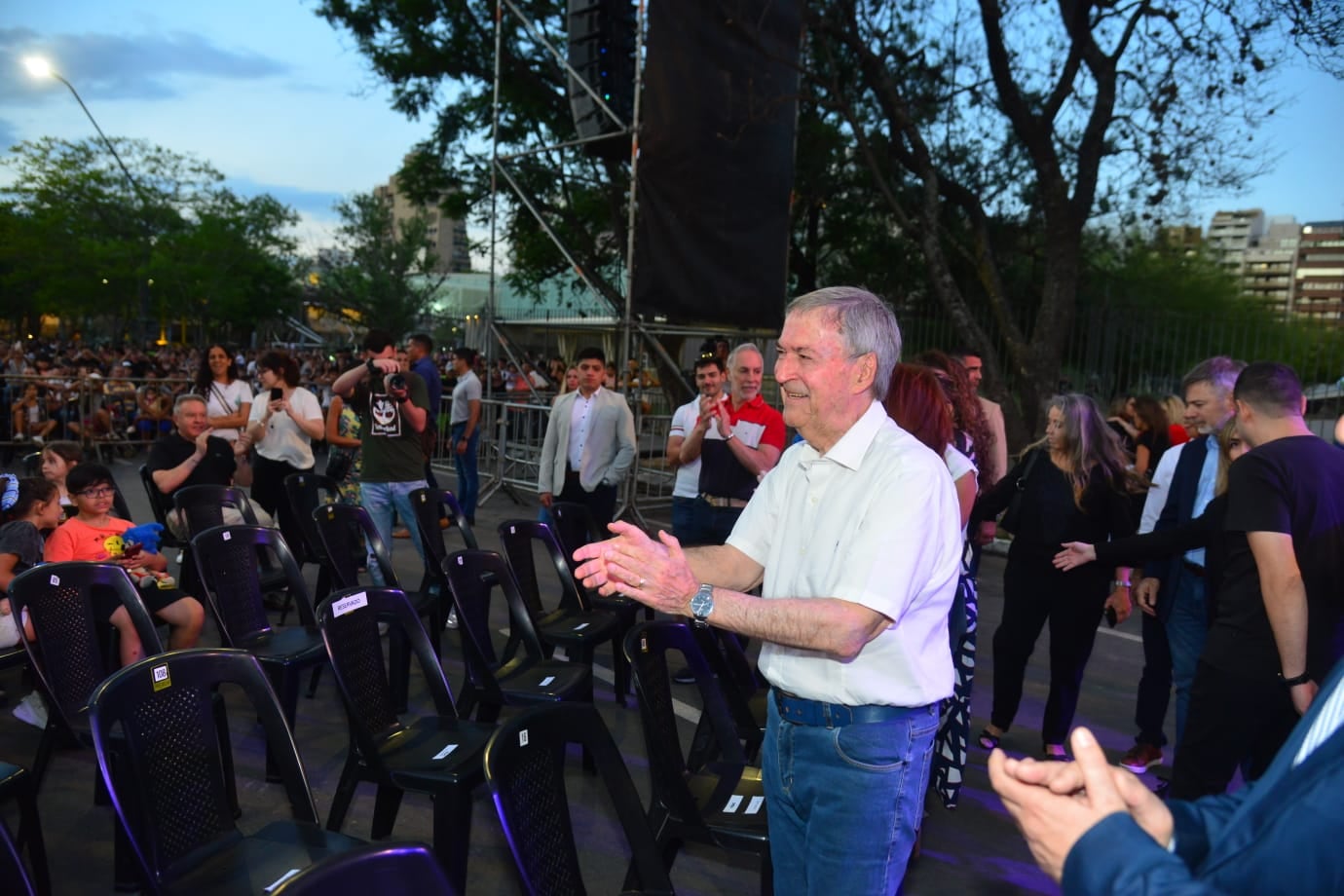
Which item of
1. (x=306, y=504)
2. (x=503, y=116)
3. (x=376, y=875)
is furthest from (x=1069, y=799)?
(x=503, y=116)

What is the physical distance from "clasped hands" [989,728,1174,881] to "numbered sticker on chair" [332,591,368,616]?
2501mm

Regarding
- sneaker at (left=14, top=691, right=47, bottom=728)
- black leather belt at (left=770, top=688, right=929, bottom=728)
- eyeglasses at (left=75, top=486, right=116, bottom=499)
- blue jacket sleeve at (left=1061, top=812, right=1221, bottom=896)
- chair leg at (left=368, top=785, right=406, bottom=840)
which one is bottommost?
sneaker at (left=14, top=691, right=47, bottom=728)

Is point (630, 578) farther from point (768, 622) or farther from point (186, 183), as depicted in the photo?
point (186, 183)

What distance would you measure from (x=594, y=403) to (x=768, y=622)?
16.0 ft

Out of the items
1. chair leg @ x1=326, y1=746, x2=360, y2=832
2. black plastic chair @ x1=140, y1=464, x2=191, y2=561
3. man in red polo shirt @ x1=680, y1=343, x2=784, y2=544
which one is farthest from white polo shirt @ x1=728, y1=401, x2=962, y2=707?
black plastic chair @ x1=140, y1=464, x2=191, y2=561

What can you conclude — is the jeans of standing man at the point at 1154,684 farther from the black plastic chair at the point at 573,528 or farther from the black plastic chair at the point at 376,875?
the black plastic chair at the point at 376,875

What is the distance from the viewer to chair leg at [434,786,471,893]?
2721 mm

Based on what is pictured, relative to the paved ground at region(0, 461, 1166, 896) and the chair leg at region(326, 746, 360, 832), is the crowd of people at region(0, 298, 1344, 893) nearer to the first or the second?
the paved ground at region(0, 461, 1166, 896)

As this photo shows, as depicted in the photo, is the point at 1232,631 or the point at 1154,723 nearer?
the point at 1232,631

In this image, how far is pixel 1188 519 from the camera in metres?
3.88

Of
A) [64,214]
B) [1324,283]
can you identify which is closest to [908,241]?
[1324,283]

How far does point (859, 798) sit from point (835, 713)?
18 cm

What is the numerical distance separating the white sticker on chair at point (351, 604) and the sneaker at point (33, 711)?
1969 millimetres

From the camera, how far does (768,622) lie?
1718 millimetres
